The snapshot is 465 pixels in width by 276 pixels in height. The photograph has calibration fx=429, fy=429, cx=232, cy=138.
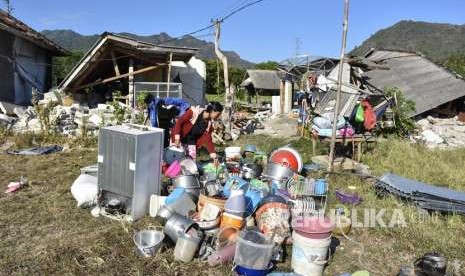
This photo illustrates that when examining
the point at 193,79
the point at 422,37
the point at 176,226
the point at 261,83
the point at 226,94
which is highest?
the point at 422,37

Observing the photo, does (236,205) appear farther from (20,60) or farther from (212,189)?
(20,60)

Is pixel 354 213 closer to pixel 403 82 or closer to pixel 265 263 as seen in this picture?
pixel 265 263

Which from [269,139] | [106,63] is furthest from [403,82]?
[106,63]

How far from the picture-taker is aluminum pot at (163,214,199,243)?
431 cm

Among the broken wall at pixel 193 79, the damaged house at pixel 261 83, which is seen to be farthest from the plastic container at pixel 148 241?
the damaged house at pixel 261 83

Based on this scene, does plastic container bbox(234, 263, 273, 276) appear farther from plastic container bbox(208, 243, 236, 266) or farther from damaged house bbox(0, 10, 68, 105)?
damaged house bbox(0, 10, 68, 105)

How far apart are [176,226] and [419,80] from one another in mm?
15138

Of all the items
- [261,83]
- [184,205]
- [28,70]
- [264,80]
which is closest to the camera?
[184,205]

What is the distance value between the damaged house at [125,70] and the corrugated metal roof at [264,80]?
1794 cm

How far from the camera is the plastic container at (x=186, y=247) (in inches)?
163

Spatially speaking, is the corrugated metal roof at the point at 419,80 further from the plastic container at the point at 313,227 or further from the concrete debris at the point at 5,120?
the concrete debris at the point at 5,120

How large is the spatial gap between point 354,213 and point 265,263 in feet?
6.86

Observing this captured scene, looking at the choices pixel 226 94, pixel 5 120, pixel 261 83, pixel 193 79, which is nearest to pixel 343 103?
pixel 226 94

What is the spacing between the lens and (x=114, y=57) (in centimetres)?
1313
